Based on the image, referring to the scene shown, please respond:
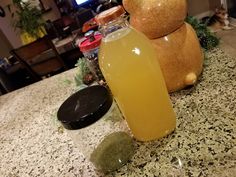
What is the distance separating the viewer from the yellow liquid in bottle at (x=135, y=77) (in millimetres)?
400

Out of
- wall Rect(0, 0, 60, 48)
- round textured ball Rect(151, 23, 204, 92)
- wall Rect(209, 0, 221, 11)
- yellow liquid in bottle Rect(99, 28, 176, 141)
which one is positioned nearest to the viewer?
yellow liquid in bottle Rect(99, 28, 176, 141)

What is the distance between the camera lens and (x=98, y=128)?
539 millimetres

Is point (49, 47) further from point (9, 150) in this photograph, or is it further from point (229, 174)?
point (229, 174)

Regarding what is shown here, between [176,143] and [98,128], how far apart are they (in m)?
0.18

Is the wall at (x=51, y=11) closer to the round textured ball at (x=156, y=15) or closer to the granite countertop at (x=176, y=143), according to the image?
the granite countertop at (x=176, y=143)

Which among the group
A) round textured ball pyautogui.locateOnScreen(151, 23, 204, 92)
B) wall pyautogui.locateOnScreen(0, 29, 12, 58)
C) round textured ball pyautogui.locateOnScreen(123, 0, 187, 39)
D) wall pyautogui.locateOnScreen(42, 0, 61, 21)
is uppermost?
round textured ball pyautogui.locateOnScreen(123, 0, 187, 39)

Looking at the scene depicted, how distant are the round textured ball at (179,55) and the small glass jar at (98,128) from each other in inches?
5.7

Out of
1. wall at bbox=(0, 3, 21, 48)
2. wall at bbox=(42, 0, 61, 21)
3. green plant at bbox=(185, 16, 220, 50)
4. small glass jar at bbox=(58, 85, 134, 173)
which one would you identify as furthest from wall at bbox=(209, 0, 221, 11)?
wall at bbox=(0, 3, 21, 48)

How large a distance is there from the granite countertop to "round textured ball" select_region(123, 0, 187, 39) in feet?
0.55

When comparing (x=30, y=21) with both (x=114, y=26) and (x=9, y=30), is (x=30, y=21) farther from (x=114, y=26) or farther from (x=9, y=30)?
(x=114, y=26)

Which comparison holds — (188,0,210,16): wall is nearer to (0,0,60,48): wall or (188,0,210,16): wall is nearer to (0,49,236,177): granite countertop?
(0,0,60,48): wall

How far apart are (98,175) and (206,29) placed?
Result: 1.64 feet

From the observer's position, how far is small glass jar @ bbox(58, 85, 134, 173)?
42 cm

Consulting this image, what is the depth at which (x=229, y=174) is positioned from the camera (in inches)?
14.8
